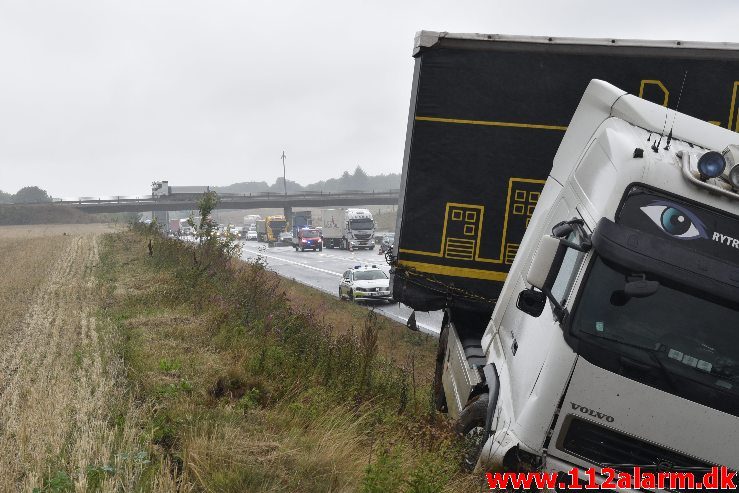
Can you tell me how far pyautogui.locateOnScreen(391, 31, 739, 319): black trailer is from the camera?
7.47 metres

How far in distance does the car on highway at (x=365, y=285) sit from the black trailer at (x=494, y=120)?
16853mm

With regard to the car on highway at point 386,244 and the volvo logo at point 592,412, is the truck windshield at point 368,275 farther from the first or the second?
the volvo logo at point 592,412

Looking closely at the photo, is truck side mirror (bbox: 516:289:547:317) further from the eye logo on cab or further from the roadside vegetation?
the roadside vegetation

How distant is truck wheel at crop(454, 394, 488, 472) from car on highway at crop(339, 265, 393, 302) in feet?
61.7

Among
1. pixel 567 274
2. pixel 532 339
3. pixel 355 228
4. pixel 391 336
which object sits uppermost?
pixel 567 274

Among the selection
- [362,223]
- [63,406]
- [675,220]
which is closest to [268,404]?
[63,406]

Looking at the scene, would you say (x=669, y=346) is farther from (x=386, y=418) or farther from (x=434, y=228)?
(x=434, y=228)

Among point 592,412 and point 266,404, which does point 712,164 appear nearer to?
point 592,412

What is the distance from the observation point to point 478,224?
812cm

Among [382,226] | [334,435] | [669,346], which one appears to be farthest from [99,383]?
[382,226]

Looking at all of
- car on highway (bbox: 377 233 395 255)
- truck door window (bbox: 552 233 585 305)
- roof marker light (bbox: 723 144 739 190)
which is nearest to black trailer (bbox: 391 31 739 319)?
car on highway (bbox: 377 233 395 255)

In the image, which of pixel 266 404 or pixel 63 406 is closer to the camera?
pixel 63 406

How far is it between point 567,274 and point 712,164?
1.30m

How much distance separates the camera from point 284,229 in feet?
251
